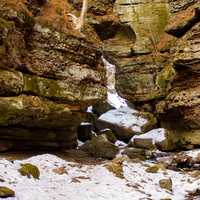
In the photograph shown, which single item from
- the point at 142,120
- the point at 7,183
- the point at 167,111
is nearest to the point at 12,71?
the point at 7,183

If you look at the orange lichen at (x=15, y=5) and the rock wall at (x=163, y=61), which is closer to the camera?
the orange lichen at (x=15, y=5)

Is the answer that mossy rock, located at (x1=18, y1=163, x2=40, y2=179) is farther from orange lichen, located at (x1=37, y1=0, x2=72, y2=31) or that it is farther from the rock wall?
the rock wall

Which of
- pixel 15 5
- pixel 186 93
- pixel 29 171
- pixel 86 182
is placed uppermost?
pixel 15 5

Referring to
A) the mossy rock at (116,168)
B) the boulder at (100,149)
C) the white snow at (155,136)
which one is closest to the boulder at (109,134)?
the white snow at (155,136)

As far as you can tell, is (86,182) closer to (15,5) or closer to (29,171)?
(29,171)

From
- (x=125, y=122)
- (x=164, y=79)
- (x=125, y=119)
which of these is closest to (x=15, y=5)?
(x=125, y=122)

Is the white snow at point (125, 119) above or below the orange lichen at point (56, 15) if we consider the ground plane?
below

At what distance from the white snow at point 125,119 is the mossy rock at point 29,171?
54.7ft

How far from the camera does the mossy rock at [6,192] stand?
11.4 meters

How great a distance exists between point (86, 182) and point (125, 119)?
17.5 meters

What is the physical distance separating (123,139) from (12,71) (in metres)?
15.7

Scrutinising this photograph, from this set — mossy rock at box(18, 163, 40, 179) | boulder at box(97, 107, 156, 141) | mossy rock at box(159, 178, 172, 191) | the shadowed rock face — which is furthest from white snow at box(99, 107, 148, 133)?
mossy rock at box(18, 163, 40, 179)

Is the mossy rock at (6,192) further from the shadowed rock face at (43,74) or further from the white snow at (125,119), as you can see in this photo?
the white snow at (125,119)

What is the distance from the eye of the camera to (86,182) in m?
14.7
